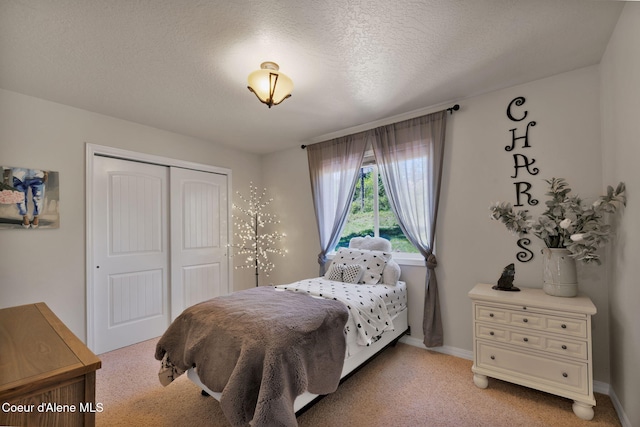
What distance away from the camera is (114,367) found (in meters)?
2.61

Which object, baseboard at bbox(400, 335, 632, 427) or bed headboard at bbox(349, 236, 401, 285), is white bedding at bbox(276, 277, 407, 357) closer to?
bed headboard at bbox(349, 236, 401, 285)

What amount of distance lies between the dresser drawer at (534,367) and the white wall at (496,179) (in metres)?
0.50

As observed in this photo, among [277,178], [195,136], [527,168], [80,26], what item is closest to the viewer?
[80,26]

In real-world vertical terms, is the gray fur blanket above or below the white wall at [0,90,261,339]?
below

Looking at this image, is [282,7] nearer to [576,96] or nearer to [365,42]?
[365,42]

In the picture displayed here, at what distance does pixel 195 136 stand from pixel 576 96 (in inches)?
160

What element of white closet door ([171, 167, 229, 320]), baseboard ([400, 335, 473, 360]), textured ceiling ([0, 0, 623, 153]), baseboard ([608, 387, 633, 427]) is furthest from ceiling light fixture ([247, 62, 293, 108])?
baseboard ([608, 387, 633, 427])

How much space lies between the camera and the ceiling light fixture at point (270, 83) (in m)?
1.95

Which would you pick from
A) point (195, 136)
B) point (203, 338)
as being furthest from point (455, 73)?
point (195, 136)

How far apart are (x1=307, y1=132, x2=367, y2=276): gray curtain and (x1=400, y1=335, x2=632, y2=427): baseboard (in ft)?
4.43

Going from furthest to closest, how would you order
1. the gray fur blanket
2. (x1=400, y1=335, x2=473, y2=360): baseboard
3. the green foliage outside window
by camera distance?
the green foliage outside window < (x1=400, y1=335, x2=473, y2=360): baseboard < the gray fur blanket

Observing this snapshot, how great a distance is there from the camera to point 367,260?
9.89 ft

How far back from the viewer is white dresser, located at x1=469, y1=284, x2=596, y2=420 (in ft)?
5.98

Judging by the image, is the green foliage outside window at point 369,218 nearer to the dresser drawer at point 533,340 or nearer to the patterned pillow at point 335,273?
the patterned pillow at point 335,273
